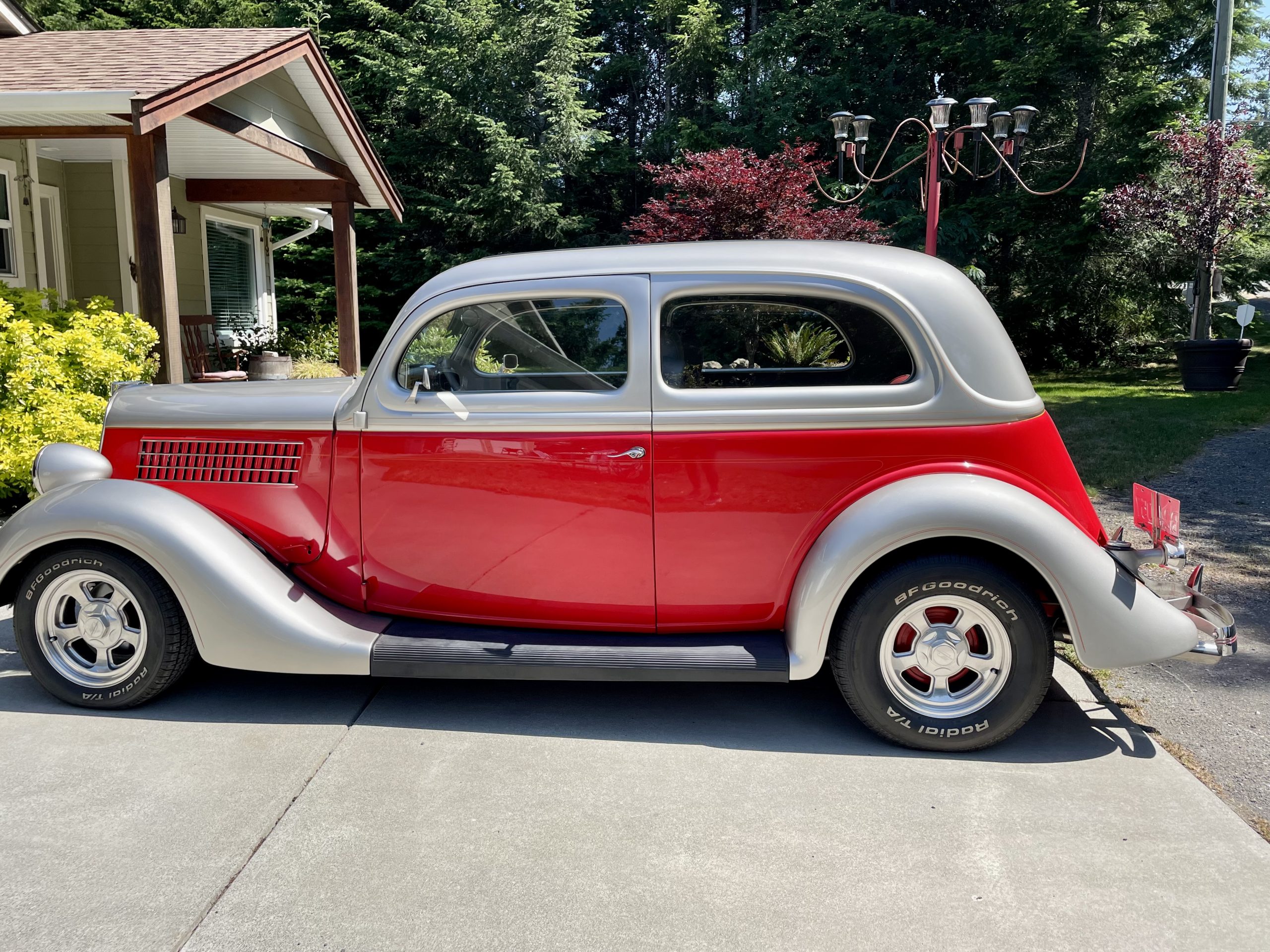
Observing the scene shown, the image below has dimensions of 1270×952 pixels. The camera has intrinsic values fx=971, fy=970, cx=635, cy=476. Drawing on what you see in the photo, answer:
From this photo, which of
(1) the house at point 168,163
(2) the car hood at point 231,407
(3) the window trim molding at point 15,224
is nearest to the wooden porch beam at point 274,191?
(1) the house at point 168,163

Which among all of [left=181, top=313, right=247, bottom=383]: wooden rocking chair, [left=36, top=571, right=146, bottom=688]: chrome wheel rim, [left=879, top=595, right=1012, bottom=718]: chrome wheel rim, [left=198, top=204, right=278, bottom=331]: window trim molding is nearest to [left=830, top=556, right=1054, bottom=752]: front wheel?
[left=879, top=595, right=1012, bottom=718]: chrome wheel rim

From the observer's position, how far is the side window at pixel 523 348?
12.3 feet

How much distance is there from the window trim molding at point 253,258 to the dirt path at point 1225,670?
1304 centimetres

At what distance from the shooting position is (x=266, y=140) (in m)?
10.5

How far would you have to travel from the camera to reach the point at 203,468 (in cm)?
401

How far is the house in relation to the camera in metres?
8.12

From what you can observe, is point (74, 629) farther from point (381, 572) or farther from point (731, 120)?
point (731, 120)

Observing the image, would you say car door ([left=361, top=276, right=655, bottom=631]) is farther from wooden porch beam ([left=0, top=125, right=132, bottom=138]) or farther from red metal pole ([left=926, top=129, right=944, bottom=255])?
red metal pole ([left=926, top=129, right=944, bottom=255])

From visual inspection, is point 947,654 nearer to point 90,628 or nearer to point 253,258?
point 90,628

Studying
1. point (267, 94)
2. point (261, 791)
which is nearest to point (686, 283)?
point (261, 791)

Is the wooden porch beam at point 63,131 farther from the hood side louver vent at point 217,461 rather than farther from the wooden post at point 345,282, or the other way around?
the hood side louver vent at point 217,461

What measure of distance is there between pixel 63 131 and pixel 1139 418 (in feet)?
39.4

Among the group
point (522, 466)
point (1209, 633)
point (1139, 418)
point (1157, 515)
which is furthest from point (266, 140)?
point (1139, 418)

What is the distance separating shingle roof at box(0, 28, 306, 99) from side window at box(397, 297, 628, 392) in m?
5.29
